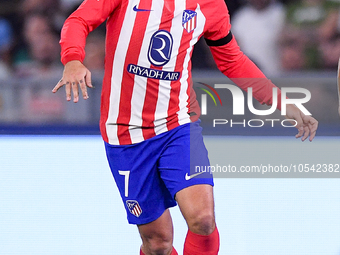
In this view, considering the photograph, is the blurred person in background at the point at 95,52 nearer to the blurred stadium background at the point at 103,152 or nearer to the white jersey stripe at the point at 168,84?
the blurred stadium background at the point at 103,152

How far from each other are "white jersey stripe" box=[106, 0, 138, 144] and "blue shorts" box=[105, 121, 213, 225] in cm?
9

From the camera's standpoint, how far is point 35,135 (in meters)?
5.96

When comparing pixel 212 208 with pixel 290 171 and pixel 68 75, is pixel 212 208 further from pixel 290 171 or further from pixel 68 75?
pixel 290 171

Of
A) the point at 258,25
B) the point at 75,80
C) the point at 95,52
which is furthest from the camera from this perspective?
the point at 95,52

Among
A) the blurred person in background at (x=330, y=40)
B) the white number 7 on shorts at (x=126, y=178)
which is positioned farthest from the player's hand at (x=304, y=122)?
the blurred person in background at (x=330, y=40)

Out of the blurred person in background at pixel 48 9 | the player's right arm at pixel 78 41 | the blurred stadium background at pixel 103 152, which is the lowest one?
the blurred stadium background at pixel 103 152

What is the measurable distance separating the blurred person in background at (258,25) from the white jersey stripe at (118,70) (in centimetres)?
377

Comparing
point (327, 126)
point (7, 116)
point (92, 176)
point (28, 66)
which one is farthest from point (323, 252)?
point (28, 66)

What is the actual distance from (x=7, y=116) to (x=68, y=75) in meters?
4.38

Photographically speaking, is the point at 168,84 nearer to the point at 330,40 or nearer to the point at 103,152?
the point at 103,152

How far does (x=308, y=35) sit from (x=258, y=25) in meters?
0.80

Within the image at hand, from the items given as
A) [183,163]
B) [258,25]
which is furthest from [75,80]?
[258,25]

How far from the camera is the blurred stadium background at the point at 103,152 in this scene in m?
3.02

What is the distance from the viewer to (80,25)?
6.61 ft
